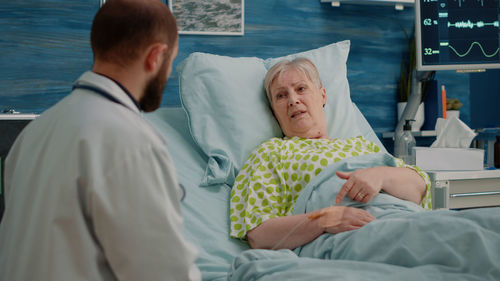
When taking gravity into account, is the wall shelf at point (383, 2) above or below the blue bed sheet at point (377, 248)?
above

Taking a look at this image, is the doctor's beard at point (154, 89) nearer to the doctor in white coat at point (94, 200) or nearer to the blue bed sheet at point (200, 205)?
the doctor in white coat at point (94, 200)

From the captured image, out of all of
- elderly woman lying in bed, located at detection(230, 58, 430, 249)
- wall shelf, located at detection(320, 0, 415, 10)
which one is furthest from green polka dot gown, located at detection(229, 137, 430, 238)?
wall shelf, located at detection(320, 0, 415, 10)

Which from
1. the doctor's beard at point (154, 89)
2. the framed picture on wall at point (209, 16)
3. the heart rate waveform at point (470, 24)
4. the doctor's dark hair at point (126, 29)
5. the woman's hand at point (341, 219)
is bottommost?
the woman's hand at point (341, 219)

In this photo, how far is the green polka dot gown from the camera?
1.48 metres

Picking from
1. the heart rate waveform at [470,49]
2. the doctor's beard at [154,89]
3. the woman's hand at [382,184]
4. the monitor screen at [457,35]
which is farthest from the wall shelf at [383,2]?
the doctor's beard at [154,89]

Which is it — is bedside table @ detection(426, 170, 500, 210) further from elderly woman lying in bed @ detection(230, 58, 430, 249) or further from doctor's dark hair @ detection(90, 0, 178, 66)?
doctor's dark hair @ detection(90, 0, 178, 66)

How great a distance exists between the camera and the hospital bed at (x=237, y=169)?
1.00 m

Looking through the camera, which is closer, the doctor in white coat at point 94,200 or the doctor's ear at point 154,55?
the doctor in white coat at point 94,200

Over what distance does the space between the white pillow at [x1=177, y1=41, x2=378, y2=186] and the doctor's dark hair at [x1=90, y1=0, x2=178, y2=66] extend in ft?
3.04

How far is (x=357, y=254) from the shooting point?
112 centimetres

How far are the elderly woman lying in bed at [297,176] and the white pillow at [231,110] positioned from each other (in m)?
0.07

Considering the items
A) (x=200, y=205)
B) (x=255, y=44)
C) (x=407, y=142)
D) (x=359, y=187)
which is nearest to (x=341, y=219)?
(x=359, y=187)

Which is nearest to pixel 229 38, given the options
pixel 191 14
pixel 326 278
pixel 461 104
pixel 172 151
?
pixel 191 14

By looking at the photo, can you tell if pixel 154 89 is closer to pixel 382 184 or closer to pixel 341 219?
pixel 341 219
